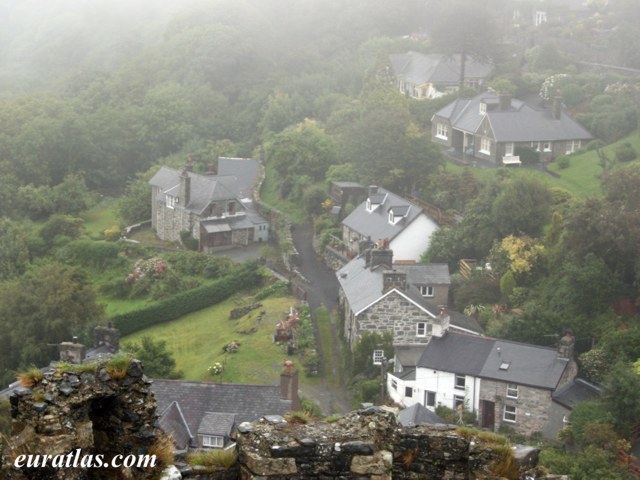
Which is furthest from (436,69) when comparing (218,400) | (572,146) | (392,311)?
(218,400)

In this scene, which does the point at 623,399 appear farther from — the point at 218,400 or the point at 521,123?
the point at 521,123

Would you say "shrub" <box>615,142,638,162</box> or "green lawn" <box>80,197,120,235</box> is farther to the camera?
"green lawn" <box>80,197,120,235</box>

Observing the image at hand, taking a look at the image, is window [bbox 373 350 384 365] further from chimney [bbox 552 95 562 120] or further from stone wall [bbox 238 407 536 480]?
stone wall [bbox 238 407 536 480]

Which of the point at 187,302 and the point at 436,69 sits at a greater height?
the point at 436,69

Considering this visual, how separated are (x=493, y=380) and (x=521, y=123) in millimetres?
28042

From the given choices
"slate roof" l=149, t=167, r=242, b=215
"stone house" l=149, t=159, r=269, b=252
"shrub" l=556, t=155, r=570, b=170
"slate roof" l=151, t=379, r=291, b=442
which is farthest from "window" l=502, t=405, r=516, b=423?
"slate roof" l=149, t=167, r=242, b=215

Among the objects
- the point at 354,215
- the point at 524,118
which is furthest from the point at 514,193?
the point at 524,118

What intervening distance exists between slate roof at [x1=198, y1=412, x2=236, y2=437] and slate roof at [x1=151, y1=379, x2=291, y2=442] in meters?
0.28

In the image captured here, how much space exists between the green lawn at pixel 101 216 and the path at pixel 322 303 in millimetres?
14497

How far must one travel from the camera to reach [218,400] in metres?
32.0

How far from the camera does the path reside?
3891 centimetres

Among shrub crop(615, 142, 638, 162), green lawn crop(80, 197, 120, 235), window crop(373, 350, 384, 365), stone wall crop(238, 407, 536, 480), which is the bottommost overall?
green lawn crop(80, 197, 120, 235)

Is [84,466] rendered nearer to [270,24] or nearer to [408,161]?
[408,161]

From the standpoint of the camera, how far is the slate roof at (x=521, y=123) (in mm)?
60688
